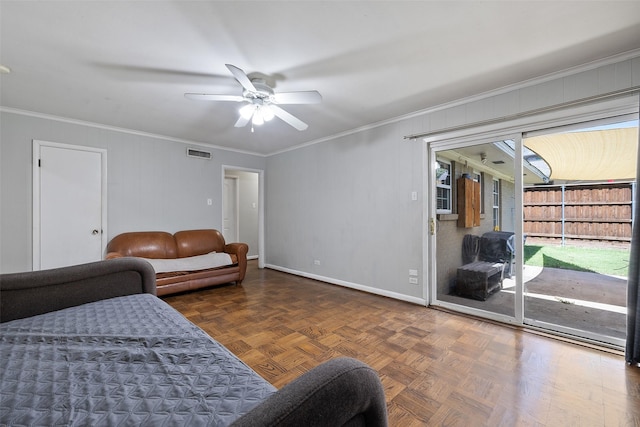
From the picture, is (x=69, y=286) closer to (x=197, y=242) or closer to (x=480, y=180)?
(x=197, y=242)

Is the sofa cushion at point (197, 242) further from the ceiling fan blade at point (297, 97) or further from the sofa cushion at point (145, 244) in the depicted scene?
the ceiling fan blade at point (297, 97)

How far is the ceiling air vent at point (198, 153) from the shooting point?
4.52 m

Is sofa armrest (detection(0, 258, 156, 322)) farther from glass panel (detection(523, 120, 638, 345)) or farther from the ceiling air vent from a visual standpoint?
glass panel (detection(523, 120, 638, 345))

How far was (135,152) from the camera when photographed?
402cm

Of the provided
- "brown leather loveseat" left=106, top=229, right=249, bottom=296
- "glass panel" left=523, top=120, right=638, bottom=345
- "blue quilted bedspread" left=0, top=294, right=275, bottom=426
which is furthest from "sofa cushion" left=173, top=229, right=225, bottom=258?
"glass panel" left=523, top=120, right=638, bottom=345

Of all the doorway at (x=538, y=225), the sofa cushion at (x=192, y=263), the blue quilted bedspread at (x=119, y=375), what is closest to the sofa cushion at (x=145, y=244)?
the sofa cushion at (x=192, y=263)

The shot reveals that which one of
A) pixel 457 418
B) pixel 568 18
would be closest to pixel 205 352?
pixel 457 418

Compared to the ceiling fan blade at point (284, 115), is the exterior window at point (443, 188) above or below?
below

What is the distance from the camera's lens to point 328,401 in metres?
0.65

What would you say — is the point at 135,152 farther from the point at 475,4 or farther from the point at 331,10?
the point at 475,4

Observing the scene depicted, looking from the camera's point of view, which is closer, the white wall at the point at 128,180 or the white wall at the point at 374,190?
the white wall at the point at 374,190

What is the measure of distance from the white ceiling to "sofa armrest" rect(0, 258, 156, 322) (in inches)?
62.7

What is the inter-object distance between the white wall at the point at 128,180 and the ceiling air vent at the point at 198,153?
77 millimetres

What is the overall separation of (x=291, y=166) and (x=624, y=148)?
416cm
